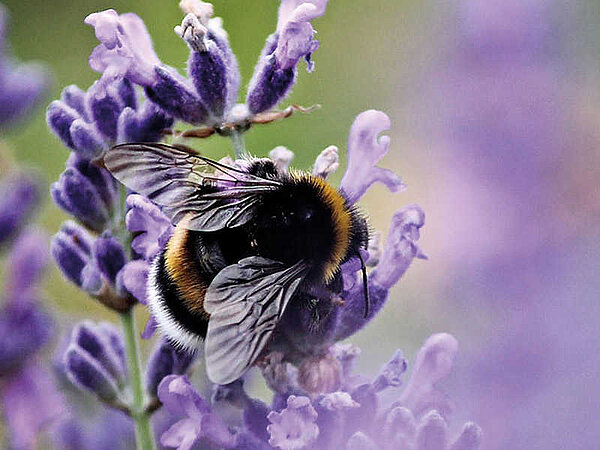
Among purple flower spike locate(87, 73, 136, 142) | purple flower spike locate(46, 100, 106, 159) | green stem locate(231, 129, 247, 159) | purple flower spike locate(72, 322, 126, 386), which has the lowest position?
purple flower spike locate(72, 322, 126, 386)

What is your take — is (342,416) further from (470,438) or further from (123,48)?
(123,48)

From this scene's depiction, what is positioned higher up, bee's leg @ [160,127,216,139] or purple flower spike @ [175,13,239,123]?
purple flower spike @ [175,13,239,123]

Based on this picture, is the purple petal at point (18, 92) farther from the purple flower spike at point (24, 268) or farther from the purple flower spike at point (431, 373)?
the purple flower spike at point (431, 373)

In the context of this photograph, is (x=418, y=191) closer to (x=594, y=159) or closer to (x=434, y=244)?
(x=434, y=244)

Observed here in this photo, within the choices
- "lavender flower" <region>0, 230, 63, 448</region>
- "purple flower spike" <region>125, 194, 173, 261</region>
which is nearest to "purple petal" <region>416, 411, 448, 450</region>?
"purple flower spike" <region>125, 194, 173, 261</region>

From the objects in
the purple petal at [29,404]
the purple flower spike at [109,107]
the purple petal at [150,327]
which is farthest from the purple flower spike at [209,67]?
the purple petal at [29,404]

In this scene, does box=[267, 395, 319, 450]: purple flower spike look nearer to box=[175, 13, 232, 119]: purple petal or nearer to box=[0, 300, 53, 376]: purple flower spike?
box=[175, 13, 232, 119]: purple petal

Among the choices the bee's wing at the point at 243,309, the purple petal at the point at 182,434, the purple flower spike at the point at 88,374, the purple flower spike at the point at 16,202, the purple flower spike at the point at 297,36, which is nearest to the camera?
the bee's wing at the point at 243,309

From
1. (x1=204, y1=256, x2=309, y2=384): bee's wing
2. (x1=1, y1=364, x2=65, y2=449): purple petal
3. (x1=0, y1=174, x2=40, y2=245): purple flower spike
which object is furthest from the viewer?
(x1=0, y1=174, x2=40, y2=245): purple flower spike
